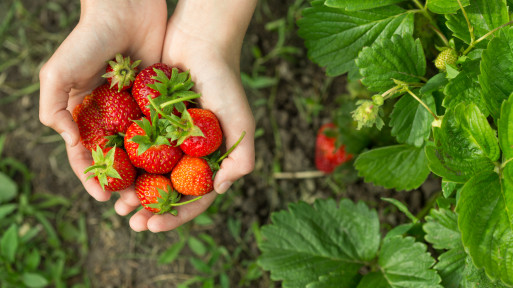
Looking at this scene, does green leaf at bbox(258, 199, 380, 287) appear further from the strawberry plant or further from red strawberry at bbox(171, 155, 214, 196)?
red strawberry at bbox(171, 155, 214, 196)

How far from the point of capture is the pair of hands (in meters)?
1.27

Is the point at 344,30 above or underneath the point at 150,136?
above

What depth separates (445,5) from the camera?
1022 mm

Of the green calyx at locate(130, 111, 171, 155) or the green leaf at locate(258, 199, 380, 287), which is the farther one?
the green leaf at locate(258, 199, 380, 287)

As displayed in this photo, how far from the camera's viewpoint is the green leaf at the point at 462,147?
0.94 metres

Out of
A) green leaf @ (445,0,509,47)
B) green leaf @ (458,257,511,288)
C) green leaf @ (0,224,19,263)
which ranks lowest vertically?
green leaf @ (0,224,19,263)

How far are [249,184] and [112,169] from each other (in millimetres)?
899

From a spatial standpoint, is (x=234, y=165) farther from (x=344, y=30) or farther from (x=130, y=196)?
(x=344, y=30)

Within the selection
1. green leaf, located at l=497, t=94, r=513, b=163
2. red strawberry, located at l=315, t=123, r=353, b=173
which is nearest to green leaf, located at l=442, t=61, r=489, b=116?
green leaf, located at l=497, t=94, r=513, b=163

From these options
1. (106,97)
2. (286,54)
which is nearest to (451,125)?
(106,97)

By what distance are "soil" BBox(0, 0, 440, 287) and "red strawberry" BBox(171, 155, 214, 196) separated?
27.0 inches

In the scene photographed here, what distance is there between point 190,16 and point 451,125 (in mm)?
988

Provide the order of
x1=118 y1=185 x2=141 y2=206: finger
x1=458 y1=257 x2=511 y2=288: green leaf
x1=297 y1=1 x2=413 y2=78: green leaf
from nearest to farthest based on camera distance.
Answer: x1=458 y1=257 x2=511 y2=288: green leaf
x1=297 y1=1 x2=413 y2=78: green leaf
x1=118 y1=185 x2=141 y2=206: finger

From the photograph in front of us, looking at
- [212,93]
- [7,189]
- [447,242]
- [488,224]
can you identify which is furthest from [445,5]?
[7,189]
